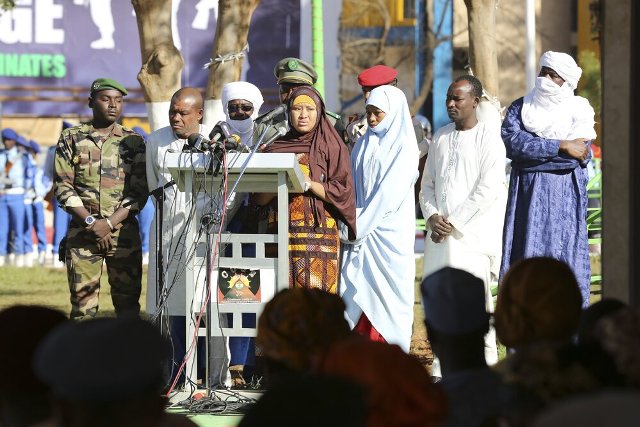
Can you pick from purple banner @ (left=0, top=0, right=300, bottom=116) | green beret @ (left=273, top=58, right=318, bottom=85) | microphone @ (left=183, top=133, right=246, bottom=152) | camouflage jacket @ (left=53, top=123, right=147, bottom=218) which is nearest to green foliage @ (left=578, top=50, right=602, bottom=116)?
purple banner @ (left=0, top=0, right=300, bottom=116)

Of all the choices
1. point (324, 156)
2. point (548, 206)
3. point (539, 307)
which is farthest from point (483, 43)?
point (539, 307)

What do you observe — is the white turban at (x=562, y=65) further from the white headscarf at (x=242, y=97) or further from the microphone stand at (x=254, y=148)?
the microphone stand at (x=254, y=148)

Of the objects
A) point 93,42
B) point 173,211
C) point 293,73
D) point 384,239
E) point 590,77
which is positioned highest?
point 93,42

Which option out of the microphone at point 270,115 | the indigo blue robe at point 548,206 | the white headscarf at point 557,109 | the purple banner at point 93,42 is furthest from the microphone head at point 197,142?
the purple banner at point 93,42

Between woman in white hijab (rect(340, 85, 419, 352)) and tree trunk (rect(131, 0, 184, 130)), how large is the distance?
2.71m

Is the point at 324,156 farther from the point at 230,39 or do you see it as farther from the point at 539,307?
the point at 539,307

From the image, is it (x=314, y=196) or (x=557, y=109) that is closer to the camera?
(x=314, y=196)

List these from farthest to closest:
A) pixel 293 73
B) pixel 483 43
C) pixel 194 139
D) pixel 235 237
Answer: pixel 483 43
pixel 293 73
pixel 235 237
pixel 194 139

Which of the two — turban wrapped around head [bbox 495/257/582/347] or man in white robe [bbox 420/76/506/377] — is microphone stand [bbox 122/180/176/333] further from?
turban wrapped around head [bbox 495/257/582/347]

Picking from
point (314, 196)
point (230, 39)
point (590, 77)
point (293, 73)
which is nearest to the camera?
point (314, 196)

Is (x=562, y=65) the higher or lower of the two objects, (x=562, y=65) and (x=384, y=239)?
the higher

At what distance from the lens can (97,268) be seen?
28.0 feet

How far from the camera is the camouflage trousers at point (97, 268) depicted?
8.51 m

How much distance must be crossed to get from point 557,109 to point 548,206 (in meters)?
0.67
